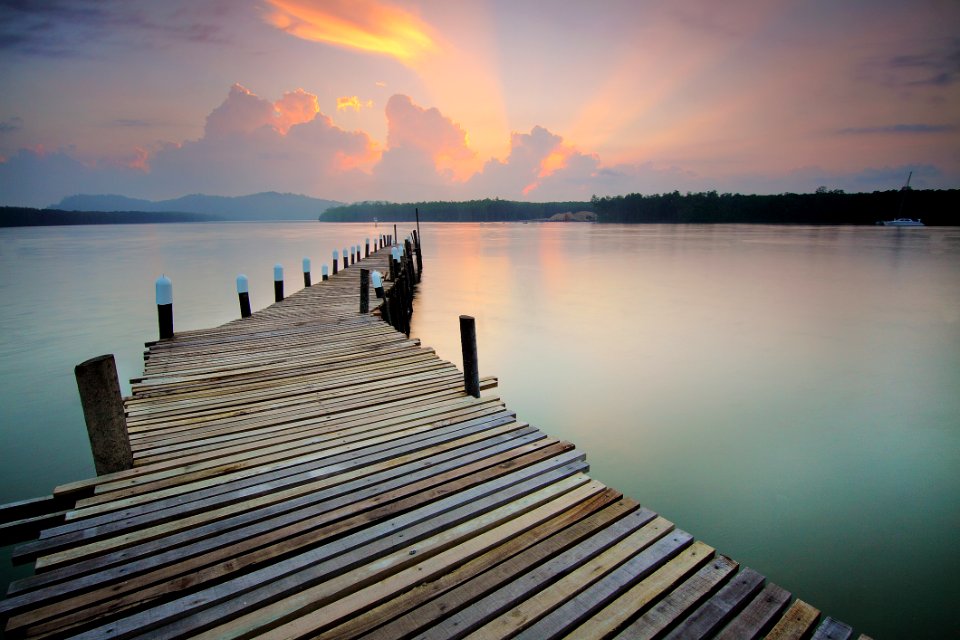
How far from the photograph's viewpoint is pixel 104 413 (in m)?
3.50

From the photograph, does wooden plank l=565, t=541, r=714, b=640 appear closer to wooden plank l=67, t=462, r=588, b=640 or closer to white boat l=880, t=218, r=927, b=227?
wooden plank l=67, t=462, r=588, b=640

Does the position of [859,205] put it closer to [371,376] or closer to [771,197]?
[771,197]

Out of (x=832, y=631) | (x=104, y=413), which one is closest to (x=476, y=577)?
(x=832, y=631)

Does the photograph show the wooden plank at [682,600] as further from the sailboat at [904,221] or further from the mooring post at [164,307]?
the sailboat at [904,221]

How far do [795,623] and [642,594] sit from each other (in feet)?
2.44

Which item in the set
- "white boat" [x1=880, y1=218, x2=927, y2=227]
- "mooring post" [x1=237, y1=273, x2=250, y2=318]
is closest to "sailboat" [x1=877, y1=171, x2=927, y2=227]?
"white boat" [x1=880, y1=218, x2=927, y2=227]

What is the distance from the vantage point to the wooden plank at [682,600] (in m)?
2.29

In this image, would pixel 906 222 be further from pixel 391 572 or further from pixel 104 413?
pixel 104 413

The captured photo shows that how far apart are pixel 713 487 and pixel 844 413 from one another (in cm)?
407

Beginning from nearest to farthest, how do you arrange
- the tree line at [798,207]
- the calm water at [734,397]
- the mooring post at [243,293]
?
the calm water at [734,397]
the mooring post at [243,293]
the tree line at [798,207]

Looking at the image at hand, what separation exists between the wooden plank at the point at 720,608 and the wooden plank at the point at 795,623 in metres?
0.16

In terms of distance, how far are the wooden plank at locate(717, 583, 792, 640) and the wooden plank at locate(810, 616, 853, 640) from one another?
162 mm

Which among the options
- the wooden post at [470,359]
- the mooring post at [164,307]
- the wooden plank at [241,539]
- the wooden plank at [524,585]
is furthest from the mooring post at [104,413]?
the mooring post at [164,307]

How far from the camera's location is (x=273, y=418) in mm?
4621
